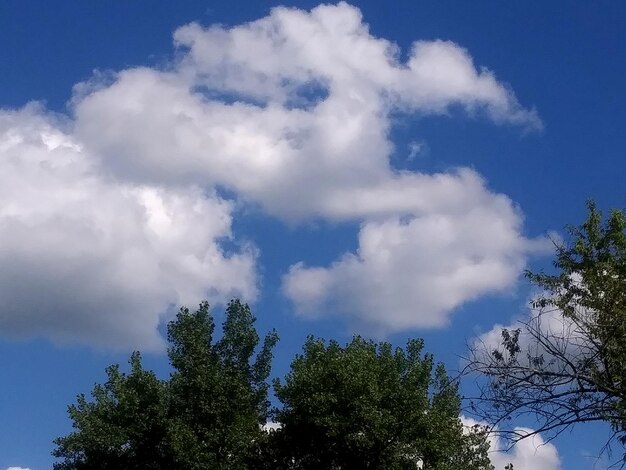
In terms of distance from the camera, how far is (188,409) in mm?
46688

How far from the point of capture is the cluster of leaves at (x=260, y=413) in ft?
137

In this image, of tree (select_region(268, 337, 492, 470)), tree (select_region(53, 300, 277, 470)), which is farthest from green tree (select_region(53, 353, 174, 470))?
tree (select_region(268, 337, 492, 470))

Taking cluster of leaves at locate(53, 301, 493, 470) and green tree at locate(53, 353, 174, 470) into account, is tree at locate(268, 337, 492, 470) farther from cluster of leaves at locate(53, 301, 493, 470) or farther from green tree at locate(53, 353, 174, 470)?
green tree at locate(53, 353, 174, 470)

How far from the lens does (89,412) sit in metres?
49.4

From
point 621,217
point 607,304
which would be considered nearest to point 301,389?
point 621,217

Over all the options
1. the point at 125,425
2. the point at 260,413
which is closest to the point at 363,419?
the point at 260,413

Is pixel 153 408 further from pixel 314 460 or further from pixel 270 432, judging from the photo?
pixel 314 460

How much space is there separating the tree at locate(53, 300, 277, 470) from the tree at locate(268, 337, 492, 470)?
2877 millimetres

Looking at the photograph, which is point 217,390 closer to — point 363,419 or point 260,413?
point 260,413

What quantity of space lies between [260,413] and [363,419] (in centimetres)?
853

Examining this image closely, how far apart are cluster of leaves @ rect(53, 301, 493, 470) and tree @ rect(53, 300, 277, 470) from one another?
0.06m

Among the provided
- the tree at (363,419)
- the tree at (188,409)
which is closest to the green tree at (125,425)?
the tree at (188,409)

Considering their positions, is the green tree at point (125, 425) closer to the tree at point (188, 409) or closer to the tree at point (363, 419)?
the tree at point (188, 409)

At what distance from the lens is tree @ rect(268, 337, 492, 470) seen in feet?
137
